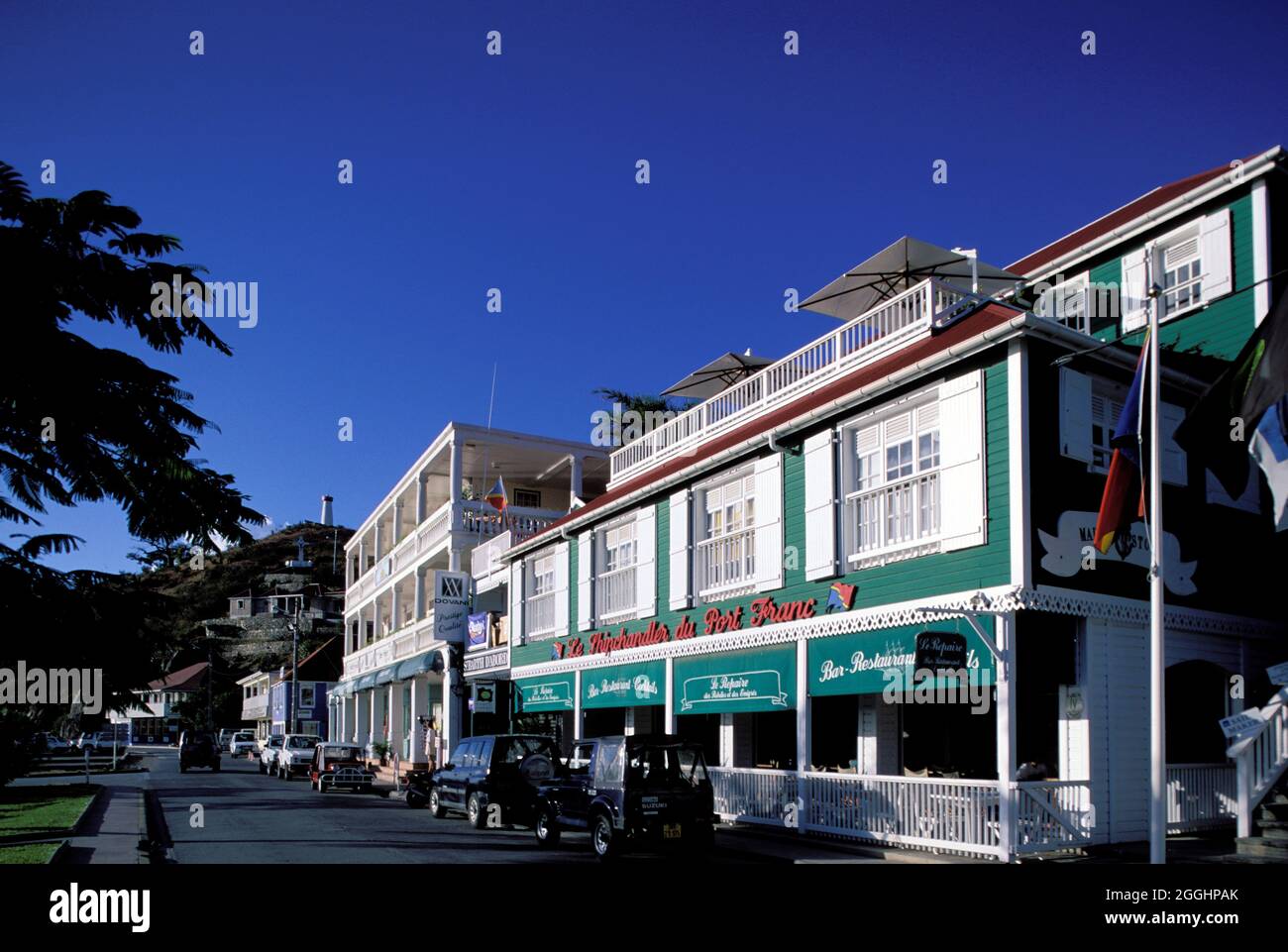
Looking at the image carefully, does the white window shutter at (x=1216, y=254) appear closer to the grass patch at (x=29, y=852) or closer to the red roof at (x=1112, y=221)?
the red roof at (x=1112, y=221)

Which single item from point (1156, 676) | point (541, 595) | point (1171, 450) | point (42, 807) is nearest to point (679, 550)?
point (541, 595)

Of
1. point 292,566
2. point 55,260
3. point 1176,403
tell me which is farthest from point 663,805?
point 292,566

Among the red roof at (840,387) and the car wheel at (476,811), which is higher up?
the red roof at (840,387)

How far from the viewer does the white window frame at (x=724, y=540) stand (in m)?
21.2

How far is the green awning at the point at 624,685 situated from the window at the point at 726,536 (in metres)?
2.30

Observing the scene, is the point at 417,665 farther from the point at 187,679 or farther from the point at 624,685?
the point at 187,679

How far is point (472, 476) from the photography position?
1679 inches

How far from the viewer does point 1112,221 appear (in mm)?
22047

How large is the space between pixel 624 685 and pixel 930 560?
33.0 ft

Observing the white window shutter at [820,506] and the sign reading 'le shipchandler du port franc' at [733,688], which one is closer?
the white window shutter at [820,506]

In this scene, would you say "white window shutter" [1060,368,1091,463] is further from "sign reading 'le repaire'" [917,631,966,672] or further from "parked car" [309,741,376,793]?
"parked car" [309,741,376,793]

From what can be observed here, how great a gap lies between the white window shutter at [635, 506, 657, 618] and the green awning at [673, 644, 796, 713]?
1.86 m

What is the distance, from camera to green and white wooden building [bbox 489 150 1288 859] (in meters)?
15.3

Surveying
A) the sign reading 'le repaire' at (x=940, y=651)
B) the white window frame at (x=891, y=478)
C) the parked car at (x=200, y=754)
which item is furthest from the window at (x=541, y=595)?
the parked car at (x=200, y=754)
